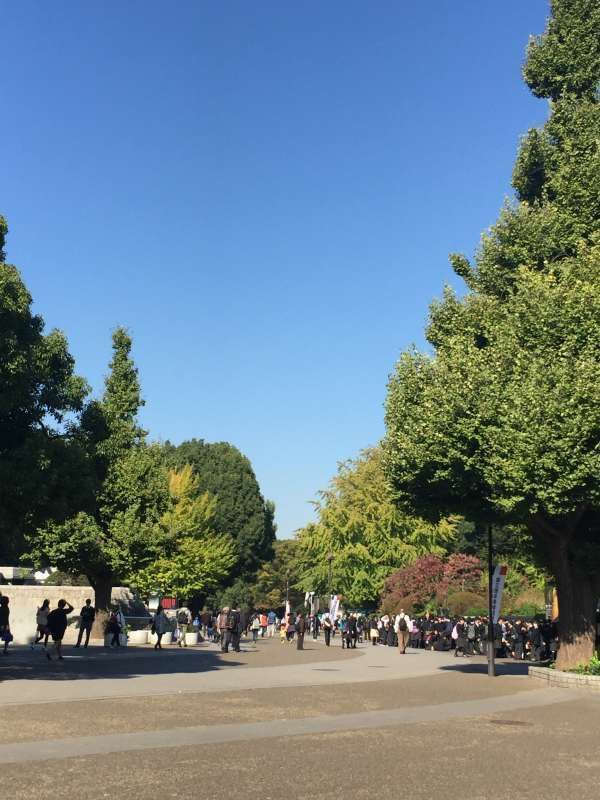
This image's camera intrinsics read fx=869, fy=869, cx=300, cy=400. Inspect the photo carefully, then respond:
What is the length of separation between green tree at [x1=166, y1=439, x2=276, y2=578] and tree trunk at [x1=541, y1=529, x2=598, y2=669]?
5305cm

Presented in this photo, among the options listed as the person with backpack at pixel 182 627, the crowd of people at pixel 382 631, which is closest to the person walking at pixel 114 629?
the crowd of people at pixel 382 631

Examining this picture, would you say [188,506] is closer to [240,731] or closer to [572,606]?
[572,606]

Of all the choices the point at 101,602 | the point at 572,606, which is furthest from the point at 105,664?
the point at 572,606

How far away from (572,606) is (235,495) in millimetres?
55614

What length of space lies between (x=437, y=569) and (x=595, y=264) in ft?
118

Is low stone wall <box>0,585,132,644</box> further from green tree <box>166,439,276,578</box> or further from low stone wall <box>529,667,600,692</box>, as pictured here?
green tree <box>166,439,276,578</box>

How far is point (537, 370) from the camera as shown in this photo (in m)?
20.7

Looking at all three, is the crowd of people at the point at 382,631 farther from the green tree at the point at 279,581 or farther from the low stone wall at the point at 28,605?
the green tree at the point at 279,581

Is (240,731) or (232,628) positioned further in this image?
(232,628)

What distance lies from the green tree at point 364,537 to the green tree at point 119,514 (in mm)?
22766

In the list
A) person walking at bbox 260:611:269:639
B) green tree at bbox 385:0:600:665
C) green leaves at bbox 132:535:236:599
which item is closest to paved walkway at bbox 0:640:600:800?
green tree at bbox 385:0:600:665

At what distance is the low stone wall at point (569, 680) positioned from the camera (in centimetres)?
2088

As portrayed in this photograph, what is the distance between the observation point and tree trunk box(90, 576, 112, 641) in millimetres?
37469

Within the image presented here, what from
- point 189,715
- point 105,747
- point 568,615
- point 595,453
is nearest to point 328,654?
point 568,615
